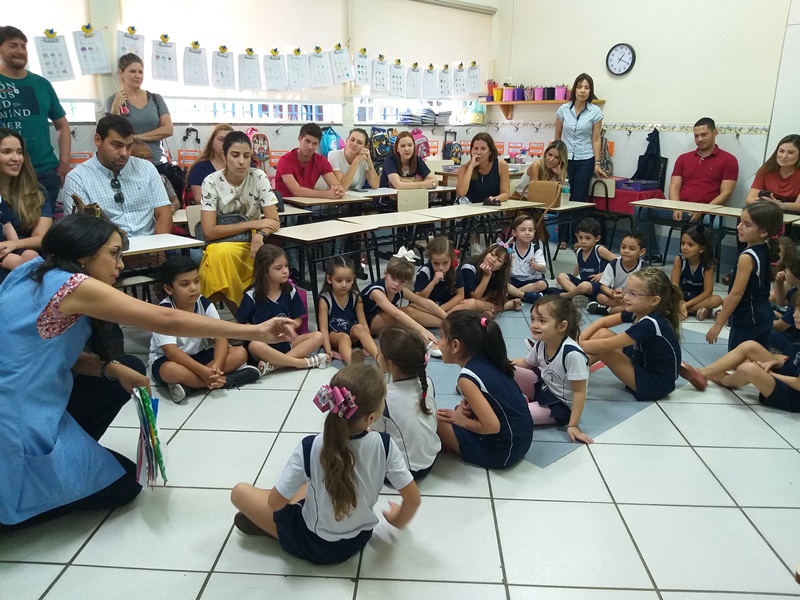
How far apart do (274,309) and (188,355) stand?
552 millimetres

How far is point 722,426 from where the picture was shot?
2.74m

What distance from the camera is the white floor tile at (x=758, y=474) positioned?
219cm

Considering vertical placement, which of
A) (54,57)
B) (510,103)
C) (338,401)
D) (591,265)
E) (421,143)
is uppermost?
(54,57)

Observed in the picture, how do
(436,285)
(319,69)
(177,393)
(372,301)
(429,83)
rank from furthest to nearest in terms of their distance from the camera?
(429,83) < (319,69) < (436,285) < (372,301) < (177,393)

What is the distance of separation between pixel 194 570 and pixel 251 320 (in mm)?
1709

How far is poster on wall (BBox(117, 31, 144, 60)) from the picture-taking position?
16.3 ft

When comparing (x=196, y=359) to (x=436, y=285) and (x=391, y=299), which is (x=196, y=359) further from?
(x=436, y=285)

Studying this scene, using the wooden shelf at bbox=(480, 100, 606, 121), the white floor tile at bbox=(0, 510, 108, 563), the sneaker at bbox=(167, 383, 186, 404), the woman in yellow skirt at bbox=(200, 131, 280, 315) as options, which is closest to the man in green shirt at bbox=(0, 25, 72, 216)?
the woman in yellow skirt at bbox=(200, 131, 280, 315)

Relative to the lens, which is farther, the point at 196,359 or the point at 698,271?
the point at 698,271

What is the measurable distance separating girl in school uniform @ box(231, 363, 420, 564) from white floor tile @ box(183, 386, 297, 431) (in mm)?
806

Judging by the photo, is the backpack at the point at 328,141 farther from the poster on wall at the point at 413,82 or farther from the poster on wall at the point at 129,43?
the poster on wall at the point at 129,43

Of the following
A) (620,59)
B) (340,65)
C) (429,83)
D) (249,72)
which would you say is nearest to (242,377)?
(249,72)

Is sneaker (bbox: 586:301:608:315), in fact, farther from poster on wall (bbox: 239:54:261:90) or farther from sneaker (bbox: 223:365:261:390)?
poster on wall (bbox: 239:54:261:90)

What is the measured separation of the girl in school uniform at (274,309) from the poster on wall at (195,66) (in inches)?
119
